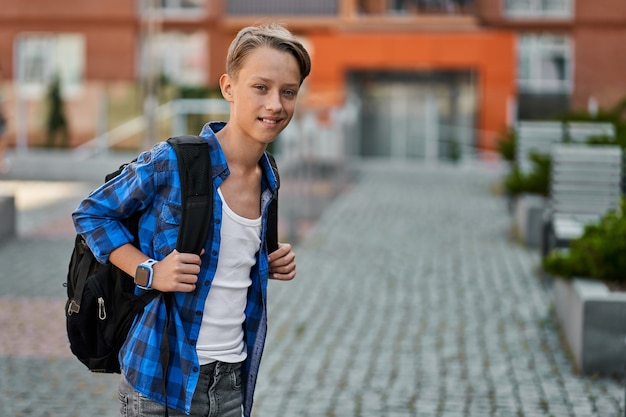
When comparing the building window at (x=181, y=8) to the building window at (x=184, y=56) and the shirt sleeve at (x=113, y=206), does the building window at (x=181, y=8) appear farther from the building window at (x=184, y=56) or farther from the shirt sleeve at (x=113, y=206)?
the shirt sleeve at (x=113, y=206)

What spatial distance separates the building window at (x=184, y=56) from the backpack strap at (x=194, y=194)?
122ft

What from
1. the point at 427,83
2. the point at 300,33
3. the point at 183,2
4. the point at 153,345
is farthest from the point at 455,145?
the point at 153,345

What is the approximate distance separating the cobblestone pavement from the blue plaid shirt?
323 centimetres

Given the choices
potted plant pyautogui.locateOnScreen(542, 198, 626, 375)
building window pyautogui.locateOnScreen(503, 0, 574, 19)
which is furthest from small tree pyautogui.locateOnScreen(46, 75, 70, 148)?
potted plant pyautogui.locateOnScreen(542, 198, 626, 375)

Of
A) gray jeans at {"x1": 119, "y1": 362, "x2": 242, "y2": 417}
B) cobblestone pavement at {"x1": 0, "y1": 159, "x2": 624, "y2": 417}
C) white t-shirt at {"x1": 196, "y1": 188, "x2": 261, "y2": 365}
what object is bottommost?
cobblestone pavement at {"x1": 0, "y1": 159, "x2": 624, "y2": 417}

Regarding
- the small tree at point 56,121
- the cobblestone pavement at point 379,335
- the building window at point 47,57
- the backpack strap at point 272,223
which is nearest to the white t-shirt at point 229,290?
the backpack strap at point 272,223

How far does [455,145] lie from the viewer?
3569cm

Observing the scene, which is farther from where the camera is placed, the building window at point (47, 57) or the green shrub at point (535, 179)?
the building window at point (47, 57)

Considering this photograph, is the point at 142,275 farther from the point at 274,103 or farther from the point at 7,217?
the point at 7,217

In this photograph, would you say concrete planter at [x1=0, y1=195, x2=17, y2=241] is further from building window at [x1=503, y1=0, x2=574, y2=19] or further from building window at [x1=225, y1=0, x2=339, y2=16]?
building window at [x1=503, y1=0, x2=574, y2=19]

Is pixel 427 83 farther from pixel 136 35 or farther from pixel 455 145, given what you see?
pixel 136 35

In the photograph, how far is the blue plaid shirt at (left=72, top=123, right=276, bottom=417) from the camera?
11.0ft

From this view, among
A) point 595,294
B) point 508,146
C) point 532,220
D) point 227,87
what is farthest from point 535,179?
point 227,87

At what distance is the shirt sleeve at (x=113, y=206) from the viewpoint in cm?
336
